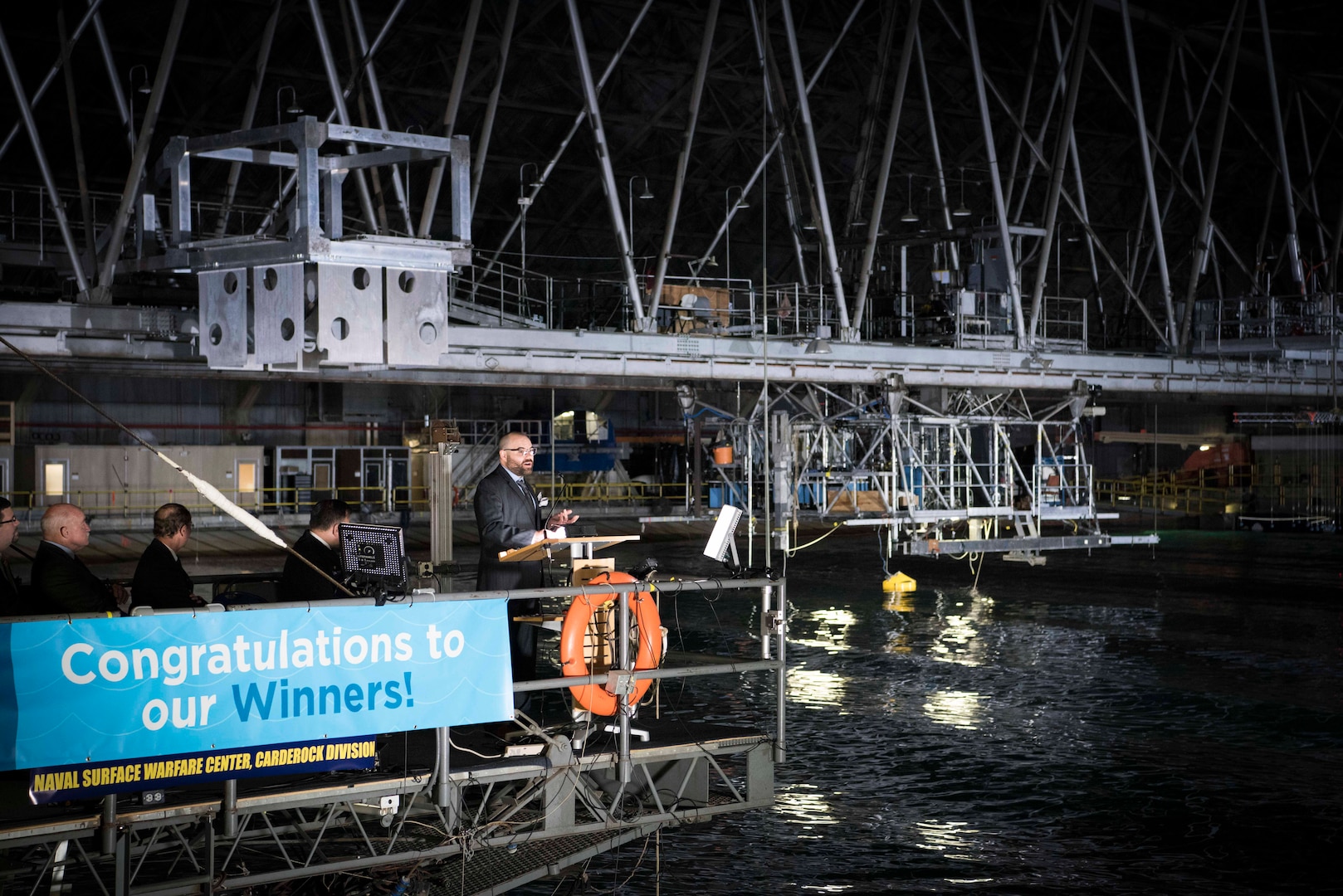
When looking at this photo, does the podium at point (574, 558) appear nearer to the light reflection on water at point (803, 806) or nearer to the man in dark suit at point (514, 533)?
the man in dark suit at point (514, 533)

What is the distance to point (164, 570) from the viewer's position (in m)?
9.07

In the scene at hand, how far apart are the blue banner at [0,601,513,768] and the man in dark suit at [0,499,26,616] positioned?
1277mm

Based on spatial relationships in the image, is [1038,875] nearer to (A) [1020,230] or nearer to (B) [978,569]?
(B) [978,569]

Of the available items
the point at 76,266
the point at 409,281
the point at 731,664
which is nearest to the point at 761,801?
the point at 731,664

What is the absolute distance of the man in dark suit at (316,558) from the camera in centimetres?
962

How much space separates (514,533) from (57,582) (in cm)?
312

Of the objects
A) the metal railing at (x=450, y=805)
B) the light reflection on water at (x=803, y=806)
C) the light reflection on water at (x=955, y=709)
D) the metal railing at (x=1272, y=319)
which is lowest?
the light reflection on water at (x=803, y=806)

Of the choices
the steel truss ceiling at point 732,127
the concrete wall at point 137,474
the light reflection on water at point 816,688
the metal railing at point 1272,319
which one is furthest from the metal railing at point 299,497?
the light reflection on water at point 816,688

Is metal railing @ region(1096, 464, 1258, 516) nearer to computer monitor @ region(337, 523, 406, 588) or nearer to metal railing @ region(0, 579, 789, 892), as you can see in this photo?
metal railing @ region(0, 579, 789, 892)

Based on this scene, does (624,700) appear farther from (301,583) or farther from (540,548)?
(301,583)

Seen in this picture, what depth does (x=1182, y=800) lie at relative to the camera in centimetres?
1113

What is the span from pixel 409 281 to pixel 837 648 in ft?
26.3

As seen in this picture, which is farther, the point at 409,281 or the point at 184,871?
the point at 409,281

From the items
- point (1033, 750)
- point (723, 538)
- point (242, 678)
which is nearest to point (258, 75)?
point (723, 538)
